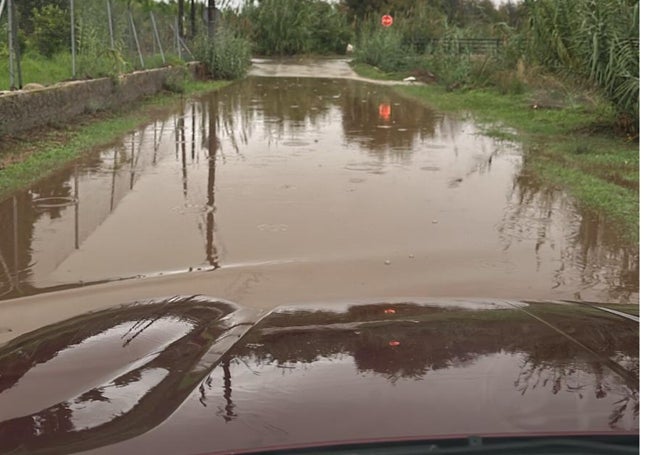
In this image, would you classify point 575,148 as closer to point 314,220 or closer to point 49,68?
point 314,220

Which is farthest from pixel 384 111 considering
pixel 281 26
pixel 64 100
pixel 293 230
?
pixel 281 26

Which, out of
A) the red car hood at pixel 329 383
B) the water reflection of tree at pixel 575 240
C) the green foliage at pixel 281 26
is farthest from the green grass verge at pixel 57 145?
the green foliage at pixel 281 26

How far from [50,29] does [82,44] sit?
2.84 feet

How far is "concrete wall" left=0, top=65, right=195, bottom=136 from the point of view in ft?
33.3

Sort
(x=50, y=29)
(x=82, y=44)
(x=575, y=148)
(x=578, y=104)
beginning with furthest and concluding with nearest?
(x=578, y=104), (x=50, y=29), (x=82, y=44), (x=575, y=148)

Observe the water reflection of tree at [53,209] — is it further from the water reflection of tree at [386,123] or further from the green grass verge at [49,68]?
the water reflection of tree at [386,123]

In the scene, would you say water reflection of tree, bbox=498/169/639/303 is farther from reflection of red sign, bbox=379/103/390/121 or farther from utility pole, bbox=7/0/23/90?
reflection of red sign, bbox=379/103/390/121

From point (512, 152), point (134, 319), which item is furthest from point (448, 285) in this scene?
point (512, 152)

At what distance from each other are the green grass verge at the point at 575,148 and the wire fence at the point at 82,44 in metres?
7.81

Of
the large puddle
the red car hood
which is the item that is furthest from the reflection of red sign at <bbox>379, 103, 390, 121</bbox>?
the red car hood

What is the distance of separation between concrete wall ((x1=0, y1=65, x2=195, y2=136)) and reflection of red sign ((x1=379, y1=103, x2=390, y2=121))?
5815 millimetres

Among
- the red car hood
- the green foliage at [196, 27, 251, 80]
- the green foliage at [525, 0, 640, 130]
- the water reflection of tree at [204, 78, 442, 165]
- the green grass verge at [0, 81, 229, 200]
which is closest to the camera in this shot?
the red car hood

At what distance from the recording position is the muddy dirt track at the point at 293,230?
5.36 metres

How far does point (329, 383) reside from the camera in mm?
1960
